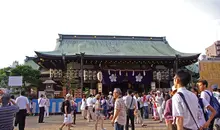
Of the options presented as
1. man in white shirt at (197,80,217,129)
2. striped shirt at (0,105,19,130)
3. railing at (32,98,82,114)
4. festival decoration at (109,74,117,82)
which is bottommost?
railing at (32,98,82,114)

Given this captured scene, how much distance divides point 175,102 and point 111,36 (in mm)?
26507

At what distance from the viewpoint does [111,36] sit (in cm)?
2970

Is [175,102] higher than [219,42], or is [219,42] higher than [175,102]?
[219,42]

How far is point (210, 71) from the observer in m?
24.8

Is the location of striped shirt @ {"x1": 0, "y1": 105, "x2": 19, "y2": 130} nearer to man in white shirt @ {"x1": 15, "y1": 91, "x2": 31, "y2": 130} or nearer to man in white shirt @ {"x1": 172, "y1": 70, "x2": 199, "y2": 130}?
man in white shirt @ {"x1": 172, "y1": 70, "x2": 199, "y2": 130}

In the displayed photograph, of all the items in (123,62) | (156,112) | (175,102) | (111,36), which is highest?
(111,36)

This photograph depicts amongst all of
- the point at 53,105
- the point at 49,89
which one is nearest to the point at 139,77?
the point at 49,89

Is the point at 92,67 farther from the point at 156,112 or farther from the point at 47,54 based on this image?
the point at 156,112

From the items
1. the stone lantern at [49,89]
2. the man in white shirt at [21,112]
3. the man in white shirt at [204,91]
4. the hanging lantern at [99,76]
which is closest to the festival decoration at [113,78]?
the hanging lantern at [99,76]

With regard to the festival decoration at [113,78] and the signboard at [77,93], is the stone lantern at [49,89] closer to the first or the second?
the signboard at [77,93]

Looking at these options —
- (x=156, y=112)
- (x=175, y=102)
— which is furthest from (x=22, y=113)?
(x=156, y=112)

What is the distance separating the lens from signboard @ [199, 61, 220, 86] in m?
24.4

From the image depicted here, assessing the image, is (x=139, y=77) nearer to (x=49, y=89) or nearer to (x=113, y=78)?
(x=113, y=78)

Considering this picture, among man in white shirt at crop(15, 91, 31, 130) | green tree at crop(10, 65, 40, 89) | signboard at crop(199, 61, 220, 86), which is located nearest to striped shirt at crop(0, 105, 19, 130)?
man in white shirt at crop(15, 91, 31, 130)
